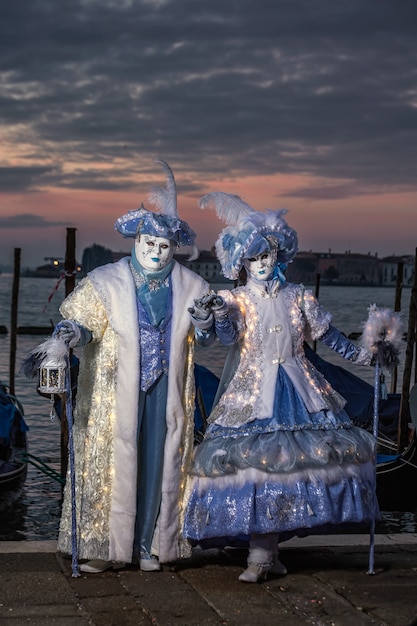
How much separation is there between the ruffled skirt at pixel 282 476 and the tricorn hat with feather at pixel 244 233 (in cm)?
62

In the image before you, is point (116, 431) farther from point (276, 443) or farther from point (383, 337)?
point (383, 337)

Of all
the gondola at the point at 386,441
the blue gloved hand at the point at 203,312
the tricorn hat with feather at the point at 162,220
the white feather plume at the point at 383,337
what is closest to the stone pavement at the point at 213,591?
the white feather plume at the point at 383,337

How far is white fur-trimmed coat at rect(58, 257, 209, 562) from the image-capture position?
4977 mm

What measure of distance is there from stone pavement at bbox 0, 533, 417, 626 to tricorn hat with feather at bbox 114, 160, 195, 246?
61.4 inches

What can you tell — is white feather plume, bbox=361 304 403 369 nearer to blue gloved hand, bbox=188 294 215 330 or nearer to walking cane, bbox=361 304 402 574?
walking cane, bbox=361 304 402 574

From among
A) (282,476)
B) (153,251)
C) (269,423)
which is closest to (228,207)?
(153,251)

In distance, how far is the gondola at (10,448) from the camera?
963cm

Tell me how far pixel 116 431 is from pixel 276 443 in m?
0.79

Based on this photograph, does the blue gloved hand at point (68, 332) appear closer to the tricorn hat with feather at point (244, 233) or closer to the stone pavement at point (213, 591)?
the tricorn hat with feather at point (244, 233)

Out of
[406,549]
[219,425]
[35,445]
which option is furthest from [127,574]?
[35,445]

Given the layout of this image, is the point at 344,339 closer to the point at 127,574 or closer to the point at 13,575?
the point at 127,574

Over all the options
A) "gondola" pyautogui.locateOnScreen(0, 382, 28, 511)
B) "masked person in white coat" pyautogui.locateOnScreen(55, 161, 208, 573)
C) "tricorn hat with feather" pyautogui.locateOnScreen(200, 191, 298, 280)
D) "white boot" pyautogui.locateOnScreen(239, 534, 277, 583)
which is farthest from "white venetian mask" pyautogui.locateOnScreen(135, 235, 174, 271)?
"gondola" pyautogui.locateOnScreen(0, 382, 28, 511)

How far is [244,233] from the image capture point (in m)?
5.06

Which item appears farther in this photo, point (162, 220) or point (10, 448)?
point (10, 448)
